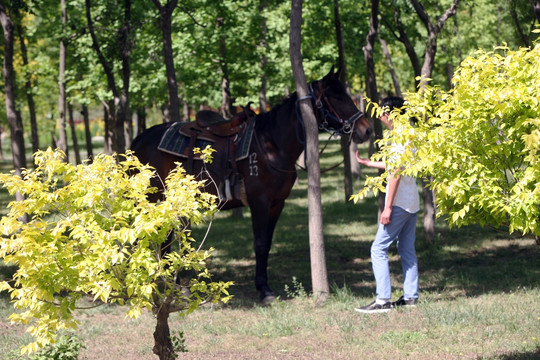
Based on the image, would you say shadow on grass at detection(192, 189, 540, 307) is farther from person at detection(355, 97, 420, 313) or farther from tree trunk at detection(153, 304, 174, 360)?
tree trunk at detection(153, 304, 174, 360)

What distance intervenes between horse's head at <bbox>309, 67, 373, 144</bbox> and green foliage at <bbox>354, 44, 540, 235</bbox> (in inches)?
146

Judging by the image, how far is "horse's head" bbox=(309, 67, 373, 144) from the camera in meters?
9.53

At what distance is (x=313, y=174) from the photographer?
963cm

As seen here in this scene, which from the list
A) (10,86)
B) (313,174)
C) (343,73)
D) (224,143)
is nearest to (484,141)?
(313,174)

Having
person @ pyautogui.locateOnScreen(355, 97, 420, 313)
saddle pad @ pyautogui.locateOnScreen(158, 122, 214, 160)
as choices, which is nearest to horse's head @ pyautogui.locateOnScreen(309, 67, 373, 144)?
person @ pyautogui.locateOnScreen(355, 97, 420, 313)

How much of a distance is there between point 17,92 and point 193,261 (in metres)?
23.1

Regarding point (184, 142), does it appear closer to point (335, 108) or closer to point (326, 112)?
point (326, 112)

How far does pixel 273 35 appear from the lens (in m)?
22.2

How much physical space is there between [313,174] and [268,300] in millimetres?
1767

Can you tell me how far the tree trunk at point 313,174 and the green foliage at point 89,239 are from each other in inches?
162

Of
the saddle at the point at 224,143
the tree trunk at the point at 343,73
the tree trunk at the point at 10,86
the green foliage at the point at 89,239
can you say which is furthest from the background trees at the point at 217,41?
the green foliage at the point at 89,239

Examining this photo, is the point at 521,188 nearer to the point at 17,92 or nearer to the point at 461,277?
the point at 461,277

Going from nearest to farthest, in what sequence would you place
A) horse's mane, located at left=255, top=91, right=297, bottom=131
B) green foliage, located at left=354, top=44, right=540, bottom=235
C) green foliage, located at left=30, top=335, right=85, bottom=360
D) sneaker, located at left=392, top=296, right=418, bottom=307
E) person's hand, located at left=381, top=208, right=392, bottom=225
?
green foliage, located at left=354, top=44, right=540, bottom=235, green foliage, located at left=30, top=335, right=85, bottom=360, person's hand, located at left=381, top=208, right=392, bottom=225, sneaker, located at left=392, top=296, right=418, bottom=307, horse's mane, located at left=255, top=91, right=297, bottom=131

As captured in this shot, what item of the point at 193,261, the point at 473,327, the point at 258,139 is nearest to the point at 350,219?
the point at 258,139
